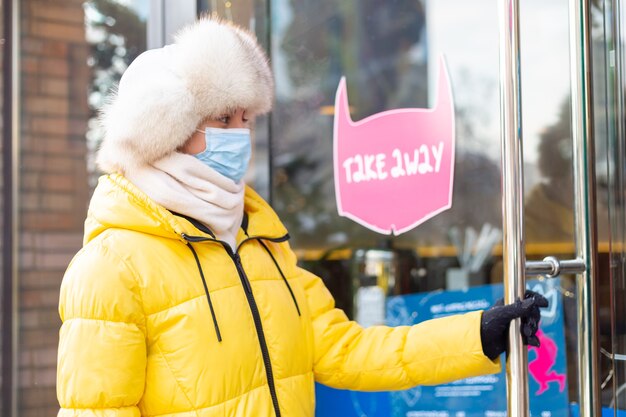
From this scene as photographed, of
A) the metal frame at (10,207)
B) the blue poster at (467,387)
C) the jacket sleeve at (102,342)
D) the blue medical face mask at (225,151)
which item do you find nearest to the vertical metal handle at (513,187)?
the blue medical face mask at (225,151)

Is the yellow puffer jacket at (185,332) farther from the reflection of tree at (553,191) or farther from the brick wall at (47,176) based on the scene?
the brick wall at (47,176)

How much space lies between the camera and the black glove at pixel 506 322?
5.48ft

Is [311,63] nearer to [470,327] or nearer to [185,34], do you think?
[185,34]

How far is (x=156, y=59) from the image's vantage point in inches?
80.0

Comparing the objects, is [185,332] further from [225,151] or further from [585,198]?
[585,198]

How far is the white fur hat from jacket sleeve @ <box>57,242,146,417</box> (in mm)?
290

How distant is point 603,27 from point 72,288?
1520 millimetres

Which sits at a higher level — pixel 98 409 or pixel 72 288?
pixel 72 288

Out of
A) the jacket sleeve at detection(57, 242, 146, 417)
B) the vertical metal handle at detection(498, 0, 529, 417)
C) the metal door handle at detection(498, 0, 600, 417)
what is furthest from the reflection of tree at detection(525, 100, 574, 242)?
the jacket sleeve at detection(57, 242, 146, 417)

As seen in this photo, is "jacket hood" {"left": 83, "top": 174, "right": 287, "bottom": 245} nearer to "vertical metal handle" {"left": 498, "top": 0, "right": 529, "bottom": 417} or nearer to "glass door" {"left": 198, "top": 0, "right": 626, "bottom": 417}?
"vertical metal handle" {"left": 498, "top": 0, "right": 529, "bottom": 417}

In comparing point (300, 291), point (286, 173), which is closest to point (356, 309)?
point (286, 173)

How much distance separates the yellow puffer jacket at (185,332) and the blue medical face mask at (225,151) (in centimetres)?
17

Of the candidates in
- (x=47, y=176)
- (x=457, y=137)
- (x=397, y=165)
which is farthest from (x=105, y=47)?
(x=457, y=137)

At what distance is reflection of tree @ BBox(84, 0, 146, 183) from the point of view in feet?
11.8
